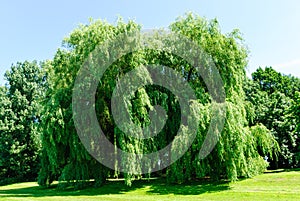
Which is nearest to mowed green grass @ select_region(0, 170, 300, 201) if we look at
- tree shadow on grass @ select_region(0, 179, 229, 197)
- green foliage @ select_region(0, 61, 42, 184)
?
tree shadow on grass @ select_region(0, 179, 229, 197)

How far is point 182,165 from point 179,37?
6786 mm

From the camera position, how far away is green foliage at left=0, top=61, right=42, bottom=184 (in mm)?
25469

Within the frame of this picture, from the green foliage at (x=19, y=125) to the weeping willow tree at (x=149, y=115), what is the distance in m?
11.6

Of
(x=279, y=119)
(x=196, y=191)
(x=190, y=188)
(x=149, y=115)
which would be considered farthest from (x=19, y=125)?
(x=279, y=119)

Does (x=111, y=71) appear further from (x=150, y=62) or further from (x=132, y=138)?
(x=132, y=138)

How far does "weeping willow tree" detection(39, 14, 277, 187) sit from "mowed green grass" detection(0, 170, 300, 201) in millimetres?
591

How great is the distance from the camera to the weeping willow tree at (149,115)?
1265cm

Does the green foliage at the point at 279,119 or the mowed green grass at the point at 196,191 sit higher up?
the green foliage at the point at 279,119

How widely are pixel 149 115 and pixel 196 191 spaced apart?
4.00 metres

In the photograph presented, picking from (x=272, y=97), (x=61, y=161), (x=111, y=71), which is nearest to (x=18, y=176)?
(x=61, y=161)

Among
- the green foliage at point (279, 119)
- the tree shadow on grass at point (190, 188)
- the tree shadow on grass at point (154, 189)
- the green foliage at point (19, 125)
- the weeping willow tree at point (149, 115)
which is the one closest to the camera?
the tree shadow on grass at point (190, 188)

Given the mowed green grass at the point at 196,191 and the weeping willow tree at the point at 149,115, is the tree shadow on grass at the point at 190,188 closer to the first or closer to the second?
the mowed green grass at the point at 196,191

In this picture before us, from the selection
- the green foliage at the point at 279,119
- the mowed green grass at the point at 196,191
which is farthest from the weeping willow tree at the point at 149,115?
the green foliage at the point at 279,119

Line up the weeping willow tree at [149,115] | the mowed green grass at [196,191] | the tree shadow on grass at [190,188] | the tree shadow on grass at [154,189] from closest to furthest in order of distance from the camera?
the mowed green grass at [196,191] → the tree shadow on grass at [190,188] → the tree shadow on grass at [154,189] → the weeping willow tree at [149,115]
